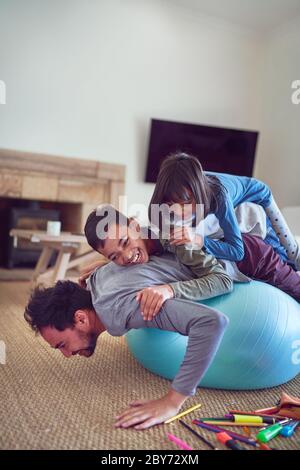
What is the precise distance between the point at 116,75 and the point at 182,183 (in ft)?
10.0

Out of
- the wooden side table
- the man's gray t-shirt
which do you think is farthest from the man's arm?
the wooden side table

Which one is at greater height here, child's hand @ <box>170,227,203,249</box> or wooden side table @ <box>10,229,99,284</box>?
child's hand @ <box>170,227,203,249</box>

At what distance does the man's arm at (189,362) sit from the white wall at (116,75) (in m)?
3.15

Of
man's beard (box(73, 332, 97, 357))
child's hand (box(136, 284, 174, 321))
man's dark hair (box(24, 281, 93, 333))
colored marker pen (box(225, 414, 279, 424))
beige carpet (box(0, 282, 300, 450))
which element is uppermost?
child's hand (box(136, 284, 174, 321))

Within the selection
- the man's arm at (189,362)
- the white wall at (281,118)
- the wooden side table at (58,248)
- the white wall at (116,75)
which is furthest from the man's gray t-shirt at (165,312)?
the white wall at (281,118)

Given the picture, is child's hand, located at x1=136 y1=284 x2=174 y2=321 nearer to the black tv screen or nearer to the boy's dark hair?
the boy's dark hair

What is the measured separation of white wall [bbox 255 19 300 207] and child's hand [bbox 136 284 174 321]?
308cm

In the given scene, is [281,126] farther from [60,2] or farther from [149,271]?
[149,271]

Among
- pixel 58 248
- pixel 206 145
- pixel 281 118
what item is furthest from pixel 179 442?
pixel 281 118

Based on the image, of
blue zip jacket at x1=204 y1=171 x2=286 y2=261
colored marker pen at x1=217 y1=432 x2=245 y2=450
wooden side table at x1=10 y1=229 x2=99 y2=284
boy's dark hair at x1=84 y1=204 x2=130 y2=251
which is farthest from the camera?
wooden side table at x1=10 y1=229 x2=99 y2=284

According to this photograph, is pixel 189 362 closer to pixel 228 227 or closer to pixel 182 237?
pixel 182 237

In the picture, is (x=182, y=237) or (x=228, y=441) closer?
(x=228, y=441)

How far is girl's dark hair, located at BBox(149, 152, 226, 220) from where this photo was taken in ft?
4.83

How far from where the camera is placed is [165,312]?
128cm
